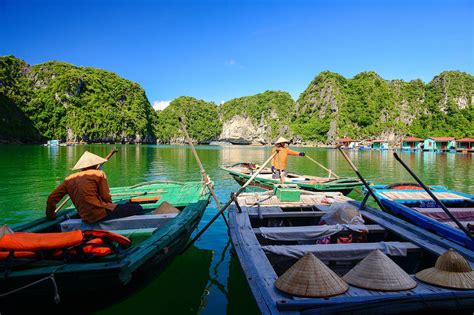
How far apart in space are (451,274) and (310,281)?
1.30 metres

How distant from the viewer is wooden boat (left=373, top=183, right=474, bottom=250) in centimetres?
456

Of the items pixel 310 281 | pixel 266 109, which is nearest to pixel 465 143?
pixel 310 281

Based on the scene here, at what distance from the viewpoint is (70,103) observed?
325 ft

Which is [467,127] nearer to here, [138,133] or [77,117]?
[138,133]

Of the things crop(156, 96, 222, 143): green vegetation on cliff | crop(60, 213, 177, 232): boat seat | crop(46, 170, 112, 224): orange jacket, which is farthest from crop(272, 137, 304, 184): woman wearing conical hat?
crop(156, 96, 222, 143): green vegetation on cliff

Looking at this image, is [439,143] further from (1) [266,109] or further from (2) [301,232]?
(1) [266,109]

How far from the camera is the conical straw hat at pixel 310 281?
2502 millimetres

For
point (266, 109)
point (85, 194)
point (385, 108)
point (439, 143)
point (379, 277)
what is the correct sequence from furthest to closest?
point (266, 109)
point (385, 108)
point (439, 143)
point (85, 194)
point (379, 277)

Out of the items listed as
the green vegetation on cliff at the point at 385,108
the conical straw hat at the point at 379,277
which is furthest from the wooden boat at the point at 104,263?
the green vegetation on cliff at the point at 385,108

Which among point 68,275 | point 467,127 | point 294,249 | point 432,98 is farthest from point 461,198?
point 432,98

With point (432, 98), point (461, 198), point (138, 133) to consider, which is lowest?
point (461, 198)

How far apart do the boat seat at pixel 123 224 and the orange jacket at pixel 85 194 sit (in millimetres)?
104

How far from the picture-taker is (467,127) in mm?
88375

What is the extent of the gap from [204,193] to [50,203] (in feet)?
12.5
